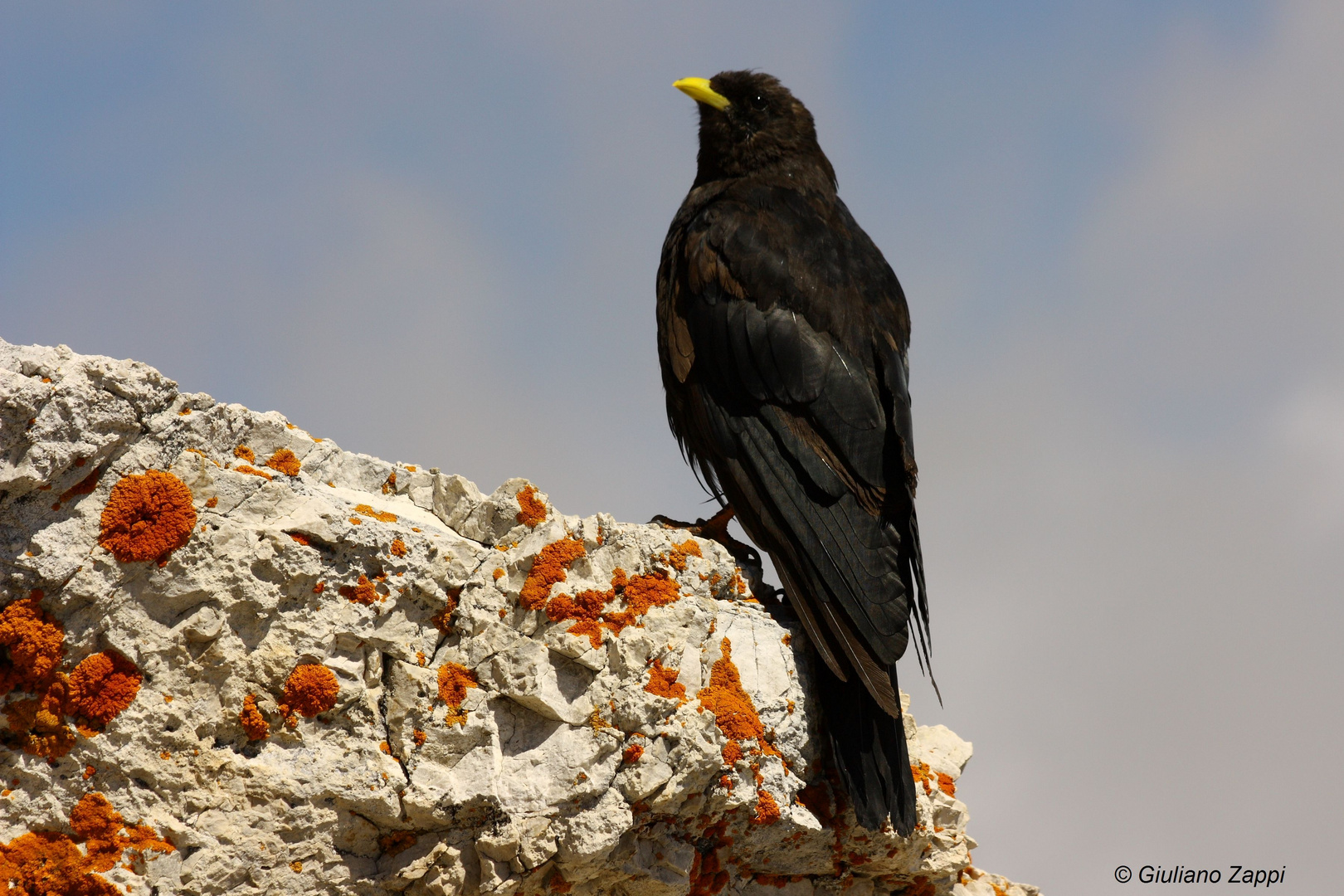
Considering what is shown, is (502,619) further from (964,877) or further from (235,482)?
(964,877)

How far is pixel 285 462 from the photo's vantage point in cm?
351

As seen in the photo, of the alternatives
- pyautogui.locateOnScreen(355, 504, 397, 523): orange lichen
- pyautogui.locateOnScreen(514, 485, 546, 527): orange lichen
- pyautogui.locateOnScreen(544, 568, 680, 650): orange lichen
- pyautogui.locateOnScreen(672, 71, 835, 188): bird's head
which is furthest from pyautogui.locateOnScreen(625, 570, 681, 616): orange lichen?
pyautogui.locateOnScreen(672, 71, 835, 188): bird's head

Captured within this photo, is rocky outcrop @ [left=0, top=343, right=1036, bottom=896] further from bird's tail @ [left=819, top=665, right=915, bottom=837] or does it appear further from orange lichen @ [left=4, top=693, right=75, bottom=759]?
bird's tail @ [left=819, top=665, right=915, bottom=837]

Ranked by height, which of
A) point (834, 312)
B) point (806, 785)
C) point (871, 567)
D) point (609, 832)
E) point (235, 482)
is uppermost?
point (834, 312)

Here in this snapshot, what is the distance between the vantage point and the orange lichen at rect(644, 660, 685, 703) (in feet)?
11.6

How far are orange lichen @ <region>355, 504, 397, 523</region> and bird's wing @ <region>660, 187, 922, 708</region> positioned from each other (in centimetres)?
150

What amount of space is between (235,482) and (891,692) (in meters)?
2.37

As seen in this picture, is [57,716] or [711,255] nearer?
[57,716]

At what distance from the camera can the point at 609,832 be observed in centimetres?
327

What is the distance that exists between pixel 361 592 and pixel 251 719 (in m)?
0.47

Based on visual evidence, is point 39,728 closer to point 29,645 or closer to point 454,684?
point 29,645

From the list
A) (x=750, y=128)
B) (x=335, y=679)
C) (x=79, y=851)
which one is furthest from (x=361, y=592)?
(x=750, y=128)

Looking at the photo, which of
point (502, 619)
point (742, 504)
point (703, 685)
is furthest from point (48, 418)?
point (742, 504)

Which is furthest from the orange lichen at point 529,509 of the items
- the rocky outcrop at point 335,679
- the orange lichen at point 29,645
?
the orange lichen at point 29,645
